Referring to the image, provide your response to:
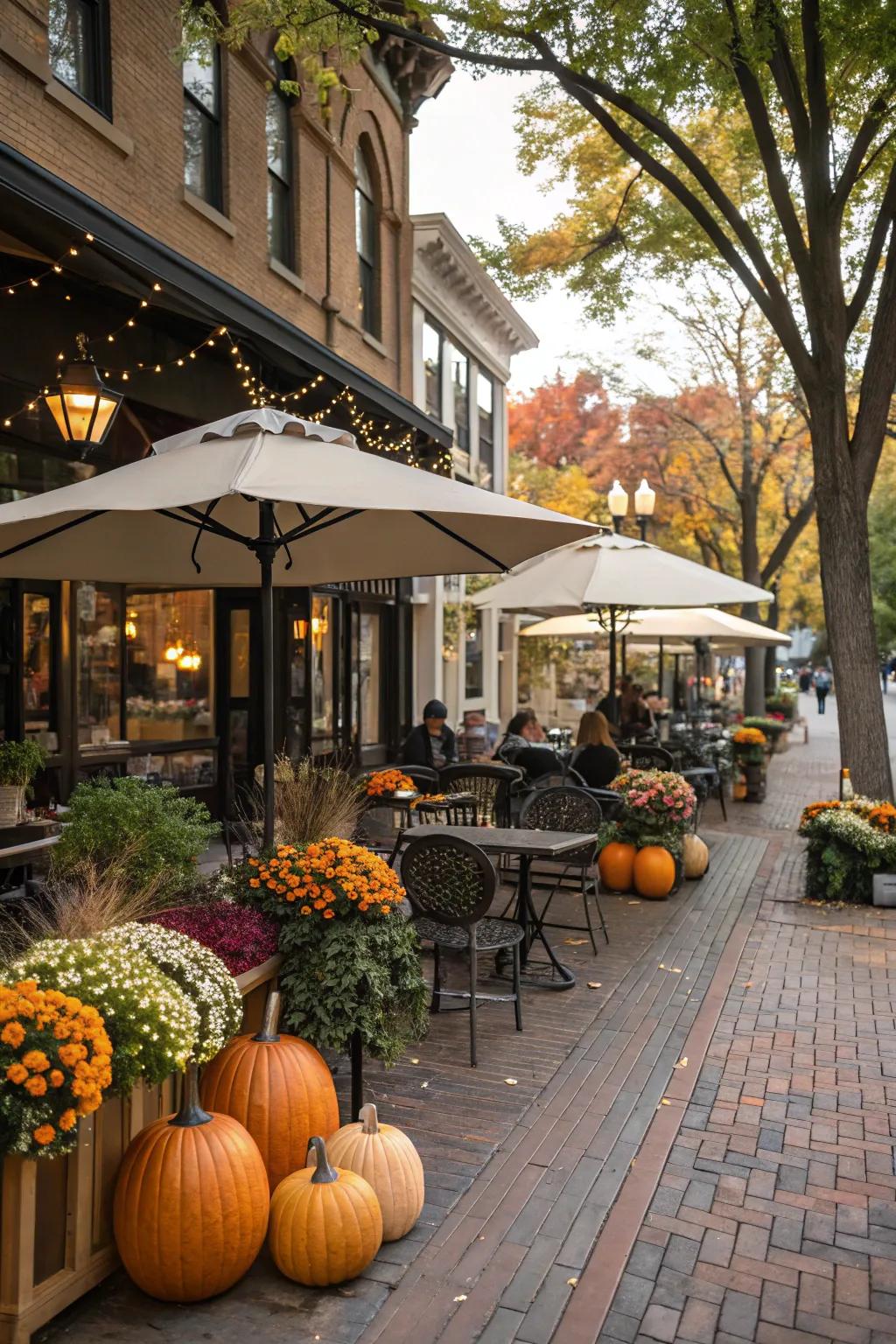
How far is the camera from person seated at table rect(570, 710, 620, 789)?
34.2ft

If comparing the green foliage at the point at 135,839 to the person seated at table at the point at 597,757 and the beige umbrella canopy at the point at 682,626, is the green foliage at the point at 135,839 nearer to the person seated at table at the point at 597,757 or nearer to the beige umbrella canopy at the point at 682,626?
the person seated at table at the point at 597,757

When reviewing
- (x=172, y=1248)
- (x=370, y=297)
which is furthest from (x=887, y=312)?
(x=172, y=1248)

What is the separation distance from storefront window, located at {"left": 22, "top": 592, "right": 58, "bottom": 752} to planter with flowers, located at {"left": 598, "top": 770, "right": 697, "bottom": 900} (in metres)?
4.95

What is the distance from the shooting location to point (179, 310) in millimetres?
8445

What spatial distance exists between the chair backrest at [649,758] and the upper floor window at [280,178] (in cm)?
680

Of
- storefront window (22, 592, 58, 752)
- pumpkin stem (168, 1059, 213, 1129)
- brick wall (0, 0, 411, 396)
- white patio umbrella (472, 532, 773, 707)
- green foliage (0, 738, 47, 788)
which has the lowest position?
pumpkin stem (168, 1059, 213, 1129)

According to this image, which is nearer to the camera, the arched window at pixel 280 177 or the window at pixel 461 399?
the arched window at pixel 280 177

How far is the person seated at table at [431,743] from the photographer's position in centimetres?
1073

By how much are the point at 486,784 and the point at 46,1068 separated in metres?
6.27

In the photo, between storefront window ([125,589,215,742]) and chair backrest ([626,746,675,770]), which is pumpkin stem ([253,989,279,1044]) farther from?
chair backrest ([626,746,675,770])

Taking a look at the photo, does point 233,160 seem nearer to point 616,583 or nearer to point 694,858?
point 616,583

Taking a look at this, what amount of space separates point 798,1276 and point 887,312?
353 inches

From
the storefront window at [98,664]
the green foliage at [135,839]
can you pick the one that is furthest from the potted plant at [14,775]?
the storefront window at [98,664]

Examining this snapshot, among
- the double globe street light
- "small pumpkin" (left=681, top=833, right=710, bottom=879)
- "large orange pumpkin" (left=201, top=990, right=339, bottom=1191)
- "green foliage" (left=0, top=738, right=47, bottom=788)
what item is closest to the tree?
"small pumpkin" (left=681, top=833, right=710, bottom=879)
